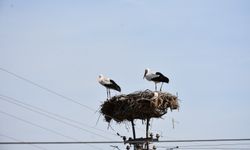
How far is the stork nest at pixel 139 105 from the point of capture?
17891 millimetres

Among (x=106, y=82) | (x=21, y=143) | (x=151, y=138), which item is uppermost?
(x=106, y=82)

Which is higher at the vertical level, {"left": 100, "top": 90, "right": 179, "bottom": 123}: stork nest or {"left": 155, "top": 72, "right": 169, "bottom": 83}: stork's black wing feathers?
{"left": 155, "top": 72, "right": 169, "bottom": 83}: stork's black wing feathers

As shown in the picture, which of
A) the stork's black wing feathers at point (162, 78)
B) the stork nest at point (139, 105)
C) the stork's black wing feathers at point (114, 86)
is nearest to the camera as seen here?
the stork nest at point (139, 105)

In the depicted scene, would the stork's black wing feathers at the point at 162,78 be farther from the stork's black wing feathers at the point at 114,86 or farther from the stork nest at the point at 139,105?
the stork nest at the point at 139,105

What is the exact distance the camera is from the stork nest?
17891 mm

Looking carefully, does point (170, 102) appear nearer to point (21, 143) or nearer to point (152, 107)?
point (152, 107)

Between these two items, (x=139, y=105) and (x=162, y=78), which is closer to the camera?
(x=139, y=105)

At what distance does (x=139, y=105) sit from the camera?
17.8 m

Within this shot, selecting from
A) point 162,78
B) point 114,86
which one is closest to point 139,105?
point 162,78

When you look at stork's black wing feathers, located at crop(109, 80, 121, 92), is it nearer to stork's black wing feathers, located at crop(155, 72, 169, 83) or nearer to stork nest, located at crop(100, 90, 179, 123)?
stork's black wing feathers, located at crop(155, 72, 169, 83)

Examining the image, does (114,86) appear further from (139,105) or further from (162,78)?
(139,105)

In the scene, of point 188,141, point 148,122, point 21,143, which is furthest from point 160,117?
point 21,143

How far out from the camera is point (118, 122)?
1875 centimetres

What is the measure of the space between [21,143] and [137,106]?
19.8 feet
